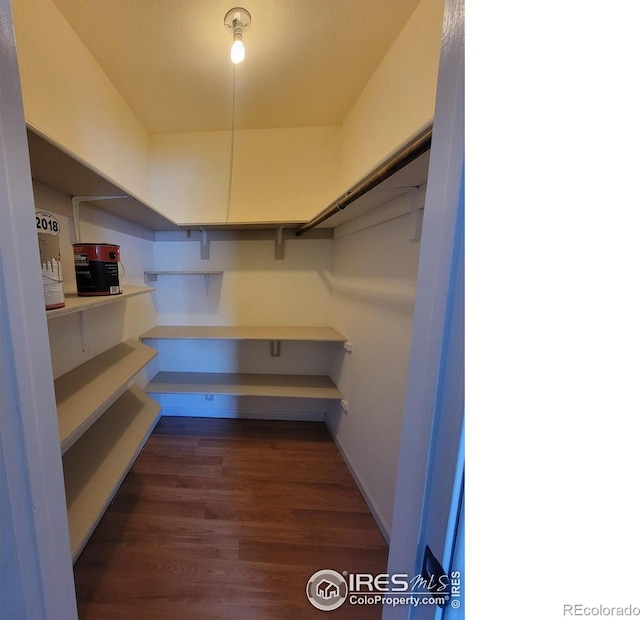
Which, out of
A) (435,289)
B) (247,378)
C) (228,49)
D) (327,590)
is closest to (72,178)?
(228,49)

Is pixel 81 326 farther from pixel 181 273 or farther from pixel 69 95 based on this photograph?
pixel 69 95

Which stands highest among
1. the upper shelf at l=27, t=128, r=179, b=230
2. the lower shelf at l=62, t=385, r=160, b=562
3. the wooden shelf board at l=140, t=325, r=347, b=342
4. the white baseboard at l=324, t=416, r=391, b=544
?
the upper shelf at l=27, t=128, r=179, b=230

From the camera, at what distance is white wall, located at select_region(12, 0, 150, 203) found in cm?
93

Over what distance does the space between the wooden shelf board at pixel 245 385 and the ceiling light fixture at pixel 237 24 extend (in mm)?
1932

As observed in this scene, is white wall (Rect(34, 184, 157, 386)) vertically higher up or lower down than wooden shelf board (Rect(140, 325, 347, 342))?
higher up

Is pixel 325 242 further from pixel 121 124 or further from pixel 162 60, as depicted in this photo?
pixel 121 124

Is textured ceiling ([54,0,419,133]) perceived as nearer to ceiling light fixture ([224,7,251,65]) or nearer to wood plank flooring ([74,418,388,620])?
ceiling light fixture ([224,7,251,65])

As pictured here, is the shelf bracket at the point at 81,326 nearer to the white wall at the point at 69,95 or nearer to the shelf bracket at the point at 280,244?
the white wall at the point at 69,95

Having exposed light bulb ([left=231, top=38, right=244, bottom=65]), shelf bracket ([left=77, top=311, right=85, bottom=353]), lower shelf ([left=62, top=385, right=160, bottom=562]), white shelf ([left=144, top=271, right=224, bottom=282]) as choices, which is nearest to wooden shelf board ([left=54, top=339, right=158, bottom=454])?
shelf bracket ([left=77, top=311, right=85, bottom=353])

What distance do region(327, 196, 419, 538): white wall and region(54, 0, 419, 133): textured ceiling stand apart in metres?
0.81

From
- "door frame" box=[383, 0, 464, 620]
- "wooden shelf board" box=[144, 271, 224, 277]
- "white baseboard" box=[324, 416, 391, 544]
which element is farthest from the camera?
"wooden shelf board" box=[144, 271, 224, 277]

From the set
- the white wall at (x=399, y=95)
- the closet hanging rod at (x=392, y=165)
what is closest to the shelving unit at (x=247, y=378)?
the closet hanging rod at (x=392, y=165)
